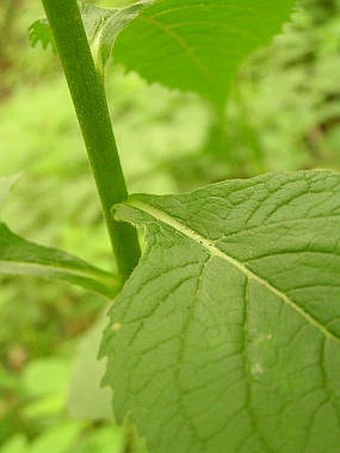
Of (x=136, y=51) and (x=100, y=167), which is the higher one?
(x=136, y=51)

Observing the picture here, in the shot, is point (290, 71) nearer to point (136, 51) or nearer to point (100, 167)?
point (136, 51)

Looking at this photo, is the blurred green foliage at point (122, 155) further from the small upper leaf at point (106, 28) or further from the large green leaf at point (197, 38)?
the small upper leaf at point (106, 28)

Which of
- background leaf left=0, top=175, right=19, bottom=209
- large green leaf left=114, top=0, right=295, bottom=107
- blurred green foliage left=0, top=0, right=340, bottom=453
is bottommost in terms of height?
blurred green foliage left=0, top=0, right=340, bottom=453

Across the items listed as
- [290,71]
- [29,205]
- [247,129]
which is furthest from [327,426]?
[290,71]

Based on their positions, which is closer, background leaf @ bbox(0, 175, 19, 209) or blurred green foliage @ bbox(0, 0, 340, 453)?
background leaf @ bbox(0, 175, 19, 209)

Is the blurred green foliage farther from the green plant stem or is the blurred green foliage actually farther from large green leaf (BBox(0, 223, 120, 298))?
the green plant stem

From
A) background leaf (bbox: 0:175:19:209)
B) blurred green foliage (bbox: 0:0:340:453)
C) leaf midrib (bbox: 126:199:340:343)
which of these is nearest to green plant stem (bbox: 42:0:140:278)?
leaf midrib (bbox: 126:199:340:343)
